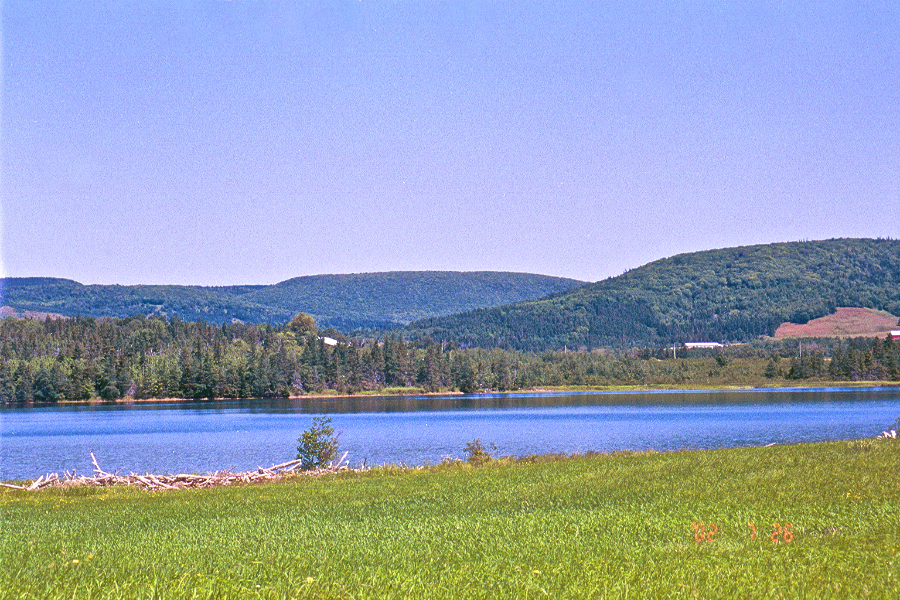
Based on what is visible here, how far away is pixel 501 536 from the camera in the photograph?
1578cm

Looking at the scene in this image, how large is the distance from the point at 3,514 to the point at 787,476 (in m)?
19.7

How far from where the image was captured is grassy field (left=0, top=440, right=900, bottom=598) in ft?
36.1

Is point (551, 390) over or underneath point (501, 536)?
underneath

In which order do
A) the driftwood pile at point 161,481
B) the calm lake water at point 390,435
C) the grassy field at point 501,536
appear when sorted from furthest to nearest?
1. the calm lake water at point 390,435
2. the driftwood pile at point 161,481
3. the grassy field at point 501,536

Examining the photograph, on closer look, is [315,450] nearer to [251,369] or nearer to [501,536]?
[501,536]

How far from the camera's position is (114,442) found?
64.4 metres

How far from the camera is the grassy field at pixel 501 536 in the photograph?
11.0m

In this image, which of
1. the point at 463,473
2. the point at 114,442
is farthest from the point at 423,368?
the point at 463,473

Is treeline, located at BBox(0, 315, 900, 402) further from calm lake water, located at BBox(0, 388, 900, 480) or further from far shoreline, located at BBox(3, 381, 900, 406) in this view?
calm lake water, located at BBox(0, 388, 900, 480)
